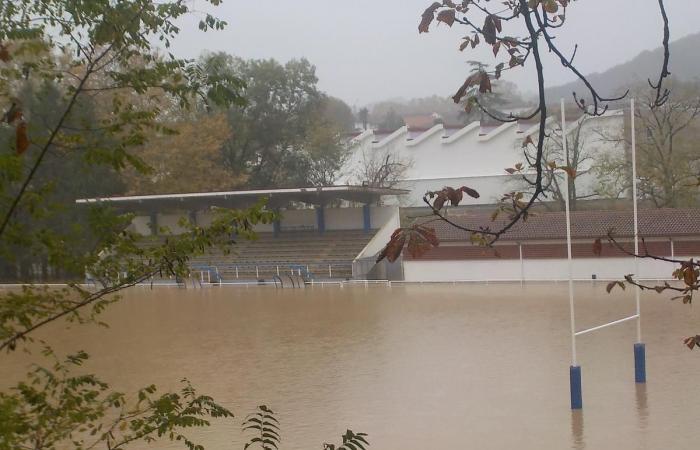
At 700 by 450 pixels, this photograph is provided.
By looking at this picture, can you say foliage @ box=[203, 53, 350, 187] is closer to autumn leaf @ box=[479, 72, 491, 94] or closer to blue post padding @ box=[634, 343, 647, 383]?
blue post padding @ box=[634, 343, 647, 383]

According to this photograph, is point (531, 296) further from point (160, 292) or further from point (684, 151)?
point (160, 292)

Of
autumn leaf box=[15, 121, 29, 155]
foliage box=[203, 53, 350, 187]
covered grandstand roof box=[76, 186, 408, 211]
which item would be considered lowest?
autumn leaf box=[15, 121, 29, 155]

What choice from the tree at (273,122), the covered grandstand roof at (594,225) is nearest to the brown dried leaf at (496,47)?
the covered grandstand roof at (594,225)

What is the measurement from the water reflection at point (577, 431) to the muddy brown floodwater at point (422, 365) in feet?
0.13

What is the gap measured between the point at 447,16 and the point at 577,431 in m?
7.14

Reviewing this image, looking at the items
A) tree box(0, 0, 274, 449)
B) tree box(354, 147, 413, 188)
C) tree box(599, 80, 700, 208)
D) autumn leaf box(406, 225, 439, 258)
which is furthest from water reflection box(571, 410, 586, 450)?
tree box(354, 147, 413, 188)

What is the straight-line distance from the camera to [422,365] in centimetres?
1255

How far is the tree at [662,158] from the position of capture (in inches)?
1093

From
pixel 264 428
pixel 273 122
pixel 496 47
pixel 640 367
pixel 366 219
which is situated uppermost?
pixel 273 122

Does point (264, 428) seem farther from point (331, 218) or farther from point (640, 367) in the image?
point (331, 218)

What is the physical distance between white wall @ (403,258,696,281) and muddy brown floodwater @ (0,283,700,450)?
1530mm

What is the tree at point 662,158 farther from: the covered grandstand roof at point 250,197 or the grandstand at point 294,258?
the grandstand at point 294,258

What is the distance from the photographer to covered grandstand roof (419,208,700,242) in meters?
23.5

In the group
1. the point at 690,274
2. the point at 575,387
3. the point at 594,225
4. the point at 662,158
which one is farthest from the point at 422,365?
the point at 662,158
